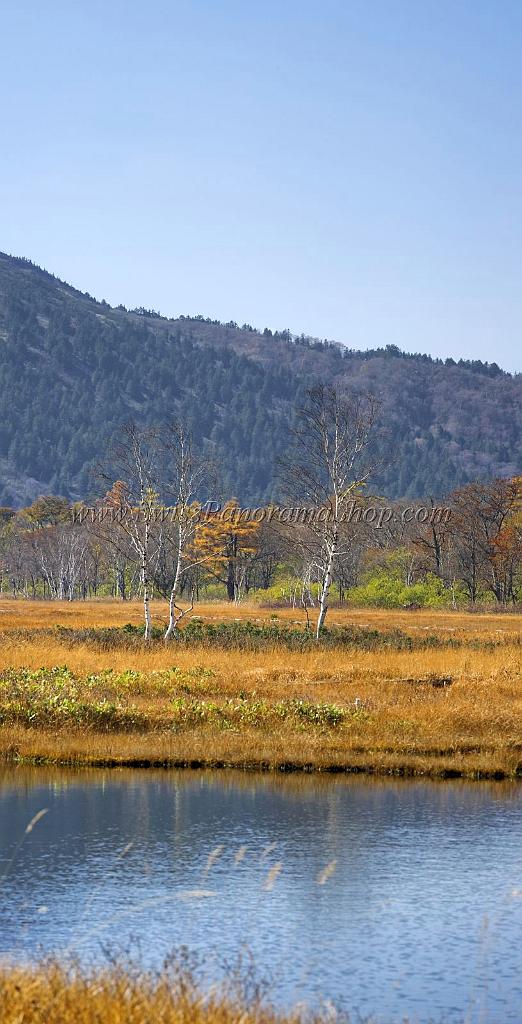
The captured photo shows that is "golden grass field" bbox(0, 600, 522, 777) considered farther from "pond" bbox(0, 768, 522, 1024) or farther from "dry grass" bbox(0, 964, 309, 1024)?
"dry grass" bbox(0, 964, 309, 1024)

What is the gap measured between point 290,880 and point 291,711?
35.8 feet

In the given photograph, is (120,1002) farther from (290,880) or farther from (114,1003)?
(290,880)

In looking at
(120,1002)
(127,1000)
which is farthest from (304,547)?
(120,1002)

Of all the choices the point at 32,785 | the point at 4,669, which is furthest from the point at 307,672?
the point at 32,785

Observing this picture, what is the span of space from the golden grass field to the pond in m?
1.01

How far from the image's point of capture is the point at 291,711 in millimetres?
26422

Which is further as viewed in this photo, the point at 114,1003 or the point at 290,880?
the point at 290,880

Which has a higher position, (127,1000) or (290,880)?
(127,1000)

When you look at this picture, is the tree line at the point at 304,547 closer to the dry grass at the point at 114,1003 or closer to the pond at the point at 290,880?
the pond at the point at 290,880

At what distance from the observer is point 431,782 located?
875 inches

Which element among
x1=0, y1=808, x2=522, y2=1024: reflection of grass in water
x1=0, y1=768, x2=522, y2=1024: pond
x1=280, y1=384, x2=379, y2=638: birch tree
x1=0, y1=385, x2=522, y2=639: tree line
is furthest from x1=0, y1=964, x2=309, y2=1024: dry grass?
x1=0, y1=385, x2=522, y2=639: tree line

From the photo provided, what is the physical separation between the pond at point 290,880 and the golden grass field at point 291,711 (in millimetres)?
1013

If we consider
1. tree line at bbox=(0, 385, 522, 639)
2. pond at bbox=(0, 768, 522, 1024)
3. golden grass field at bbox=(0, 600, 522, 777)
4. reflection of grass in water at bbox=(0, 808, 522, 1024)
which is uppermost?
tree line at bbox=(0, 385, 522, 639)

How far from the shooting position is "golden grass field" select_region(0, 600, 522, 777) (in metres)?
23.4
